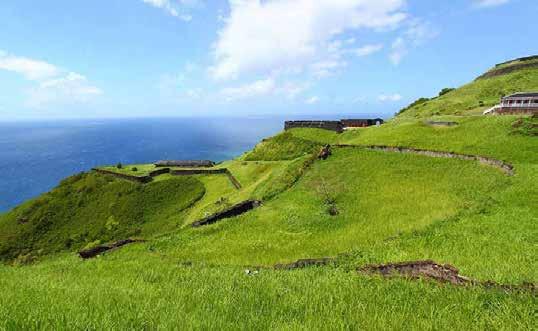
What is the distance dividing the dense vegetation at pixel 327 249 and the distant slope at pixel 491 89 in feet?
140

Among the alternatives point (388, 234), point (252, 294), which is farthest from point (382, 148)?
point (252, 294)

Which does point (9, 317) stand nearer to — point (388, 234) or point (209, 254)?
point (209, 254)

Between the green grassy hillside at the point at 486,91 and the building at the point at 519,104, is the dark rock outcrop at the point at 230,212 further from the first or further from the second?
the green grassy hillside at the point at 486,91

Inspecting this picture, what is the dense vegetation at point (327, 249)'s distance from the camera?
6.50m

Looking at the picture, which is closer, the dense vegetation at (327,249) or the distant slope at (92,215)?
the dense vegetation at (327,249)

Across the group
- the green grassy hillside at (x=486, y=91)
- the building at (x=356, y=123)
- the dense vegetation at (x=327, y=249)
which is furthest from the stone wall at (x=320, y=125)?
the green grassy hillside at (x=486, y=91)

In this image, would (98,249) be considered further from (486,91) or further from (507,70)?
(507,70)

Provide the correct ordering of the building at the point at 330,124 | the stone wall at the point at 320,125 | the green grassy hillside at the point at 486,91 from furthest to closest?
the green grassy hillside at the point at 486,91 < the building at the point at 330,124 < the stone wall at the point at 320,125

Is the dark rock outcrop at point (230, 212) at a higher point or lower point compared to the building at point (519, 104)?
lower

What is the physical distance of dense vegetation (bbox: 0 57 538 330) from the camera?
650 centimetres

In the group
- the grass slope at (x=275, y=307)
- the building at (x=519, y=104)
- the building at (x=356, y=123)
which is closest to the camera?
the grass slope at (x=275, y=307)

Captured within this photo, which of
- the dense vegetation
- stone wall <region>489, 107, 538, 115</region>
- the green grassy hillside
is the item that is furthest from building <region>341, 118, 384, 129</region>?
stone wall <region>489, 107, 538, 115</region>

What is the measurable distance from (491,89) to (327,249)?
9565 cm

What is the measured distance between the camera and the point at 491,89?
93500 mm
